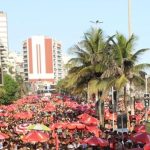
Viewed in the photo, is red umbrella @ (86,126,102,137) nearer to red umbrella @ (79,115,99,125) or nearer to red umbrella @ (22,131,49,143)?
red umbrella @ (79,115,99,125)

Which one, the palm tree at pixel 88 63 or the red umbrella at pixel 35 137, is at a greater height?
the palm tree at pixel 88 63

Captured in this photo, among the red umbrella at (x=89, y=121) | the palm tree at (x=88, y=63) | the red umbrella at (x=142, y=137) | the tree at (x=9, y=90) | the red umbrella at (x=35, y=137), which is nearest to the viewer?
the red umbrella at (x=142, y=137)

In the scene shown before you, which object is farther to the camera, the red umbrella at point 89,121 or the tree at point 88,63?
the tree at point 88,63

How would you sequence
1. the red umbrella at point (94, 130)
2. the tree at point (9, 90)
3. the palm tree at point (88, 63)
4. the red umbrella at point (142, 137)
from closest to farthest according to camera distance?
the red umbrella at point (142, 137), the red umbrella at point (94, 130), the palm tree at point (88, 63), the tree at point (9, 90)

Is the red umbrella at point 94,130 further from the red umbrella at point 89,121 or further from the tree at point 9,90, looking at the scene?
the tree at point 9,90

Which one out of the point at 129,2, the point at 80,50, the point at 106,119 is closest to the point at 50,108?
the point at 106,119

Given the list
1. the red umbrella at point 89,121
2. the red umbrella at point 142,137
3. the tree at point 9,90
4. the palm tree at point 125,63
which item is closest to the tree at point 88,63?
the red umbrella at point 89,121

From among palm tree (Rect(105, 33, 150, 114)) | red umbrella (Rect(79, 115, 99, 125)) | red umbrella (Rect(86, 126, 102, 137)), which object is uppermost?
palm tree (Rect(105, 33, 150, 114))

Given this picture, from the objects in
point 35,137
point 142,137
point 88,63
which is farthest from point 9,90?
point 142,137

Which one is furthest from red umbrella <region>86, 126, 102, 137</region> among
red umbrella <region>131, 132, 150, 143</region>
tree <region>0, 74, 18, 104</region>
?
tree <region>0, 74, 18, 104</region>

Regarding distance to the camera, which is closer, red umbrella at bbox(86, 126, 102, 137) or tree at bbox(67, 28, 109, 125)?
red umbrella at bbox(86, 126, 102, 137)

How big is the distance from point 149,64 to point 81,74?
5.97 meters

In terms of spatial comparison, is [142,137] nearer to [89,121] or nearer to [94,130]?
[94,130]

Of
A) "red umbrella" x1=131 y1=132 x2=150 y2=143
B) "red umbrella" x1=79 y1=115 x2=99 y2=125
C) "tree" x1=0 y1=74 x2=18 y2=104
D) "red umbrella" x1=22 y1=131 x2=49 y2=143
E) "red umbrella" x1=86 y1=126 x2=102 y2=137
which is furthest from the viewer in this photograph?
"tree" x1=0 y1=74 x2=18 y2=104
